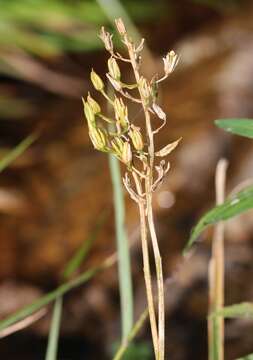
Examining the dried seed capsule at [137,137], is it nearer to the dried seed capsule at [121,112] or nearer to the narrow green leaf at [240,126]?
the dried seed capsule at [121,112]

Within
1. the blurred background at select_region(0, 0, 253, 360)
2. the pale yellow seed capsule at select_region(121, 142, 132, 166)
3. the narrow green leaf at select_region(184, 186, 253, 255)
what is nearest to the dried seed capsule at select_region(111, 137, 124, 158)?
the pale yellow seed capsule at select_region(121, 142, 132, 166)

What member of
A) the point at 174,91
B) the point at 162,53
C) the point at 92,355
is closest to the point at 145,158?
the point at 92,355

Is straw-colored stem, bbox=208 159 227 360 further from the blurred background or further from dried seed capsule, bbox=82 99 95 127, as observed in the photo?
the blurred background

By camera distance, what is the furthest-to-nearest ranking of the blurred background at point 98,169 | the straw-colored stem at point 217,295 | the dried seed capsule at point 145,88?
the blurred background at point 98,169, the straw-colored stem at point 217,295, the dried seed capsule at point 145,88

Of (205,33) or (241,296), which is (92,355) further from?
(205,33)

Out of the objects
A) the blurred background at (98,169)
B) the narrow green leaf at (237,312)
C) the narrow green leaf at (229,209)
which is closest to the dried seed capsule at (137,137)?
the narrow green leaf at (229,209)

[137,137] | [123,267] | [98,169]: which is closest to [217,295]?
[123,267]
